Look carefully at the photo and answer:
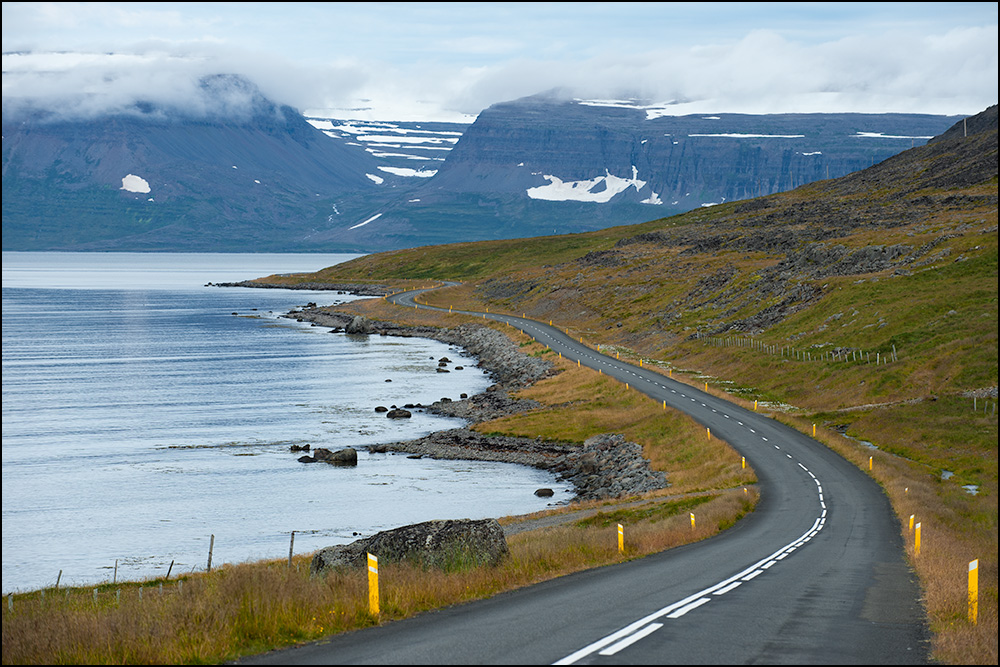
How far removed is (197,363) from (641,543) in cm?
10425

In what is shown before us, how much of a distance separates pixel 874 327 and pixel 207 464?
2372 inches

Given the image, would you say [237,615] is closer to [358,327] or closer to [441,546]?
[441,546]

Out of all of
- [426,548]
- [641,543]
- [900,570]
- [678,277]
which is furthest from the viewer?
[678,277]

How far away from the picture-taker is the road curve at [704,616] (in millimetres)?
13375

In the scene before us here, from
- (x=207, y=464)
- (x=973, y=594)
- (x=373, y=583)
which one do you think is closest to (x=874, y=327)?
(x=207, y=464)

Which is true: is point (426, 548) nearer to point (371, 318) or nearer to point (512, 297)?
point (371, 318)

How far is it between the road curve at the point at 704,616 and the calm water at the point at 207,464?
80.1 ft

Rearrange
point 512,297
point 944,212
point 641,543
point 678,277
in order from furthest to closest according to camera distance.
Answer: point 512,297 < point 678,277 < point 944,212 < point 641,543

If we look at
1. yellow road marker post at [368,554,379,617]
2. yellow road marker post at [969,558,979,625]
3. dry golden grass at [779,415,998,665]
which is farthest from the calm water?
yellow road marker post at [969,558,979,625]

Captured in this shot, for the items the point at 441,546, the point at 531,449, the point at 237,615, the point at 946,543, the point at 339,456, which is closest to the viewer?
the point at 237,615

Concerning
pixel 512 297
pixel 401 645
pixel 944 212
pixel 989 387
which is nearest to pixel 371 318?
→ pixel 512 297

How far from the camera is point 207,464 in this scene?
63750mm

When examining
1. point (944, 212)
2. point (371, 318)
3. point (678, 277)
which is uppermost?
point (944, 212)

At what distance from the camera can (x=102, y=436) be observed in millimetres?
74500
